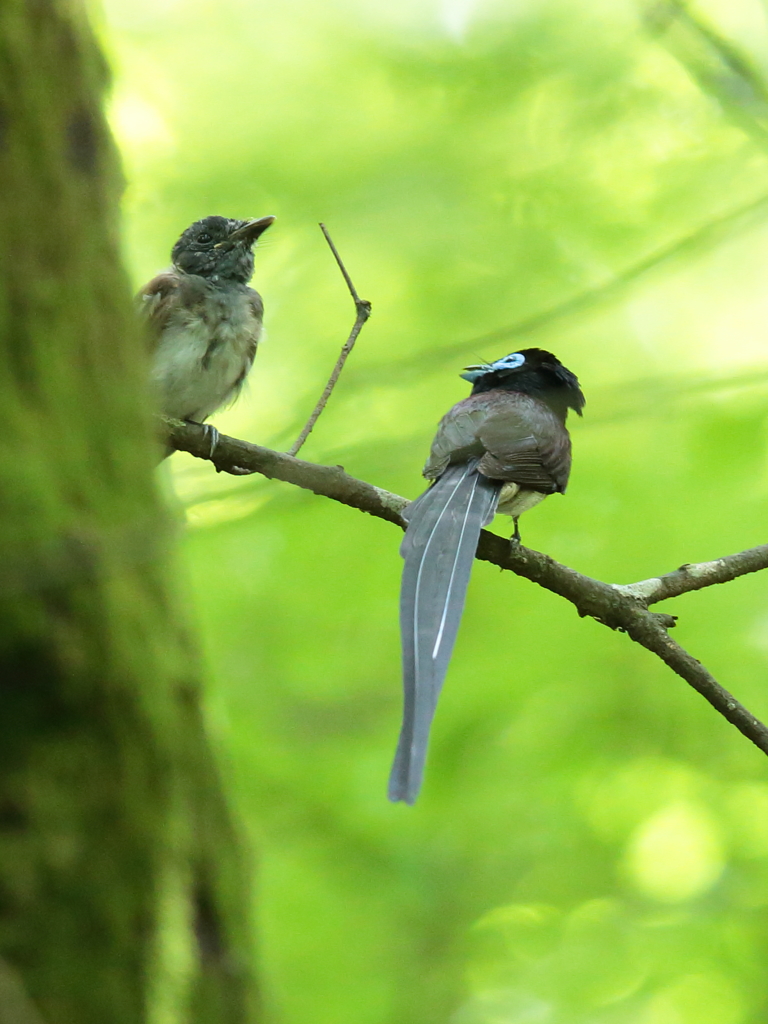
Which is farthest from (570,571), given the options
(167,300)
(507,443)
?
(167,300)

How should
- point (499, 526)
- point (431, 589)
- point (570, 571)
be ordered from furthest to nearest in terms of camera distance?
point (499, 526) < point (570, 571) < point (431, 589)

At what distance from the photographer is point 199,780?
1.20m

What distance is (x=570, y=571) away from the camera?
3.39 metres

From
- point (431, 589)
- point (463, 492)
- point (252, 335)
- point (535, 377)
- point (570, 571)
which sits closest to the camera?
point (431, 589)

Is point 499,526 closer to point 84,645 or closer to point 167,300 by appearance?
point 167,300

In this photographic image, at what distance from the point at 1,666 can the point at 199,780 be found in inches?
11.2

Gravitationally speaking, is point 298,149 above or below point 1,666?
above

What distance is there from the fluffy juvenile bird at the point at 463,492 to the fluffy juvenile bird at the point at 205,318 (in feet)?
4.13

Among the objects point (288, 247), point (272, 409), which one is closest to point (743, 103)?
point (272, 409)

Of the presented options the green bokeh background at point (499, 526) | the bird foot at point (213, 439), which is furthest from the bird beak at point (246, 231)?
the bird foot at point (213, 439)

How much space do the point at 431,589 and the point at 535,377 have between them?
2393 mm

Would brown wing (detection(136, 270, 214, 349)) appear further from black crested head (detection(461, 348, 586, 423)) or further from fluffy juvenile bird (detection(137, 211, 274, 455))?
black crested head (detection(461, 348, 586, 423))

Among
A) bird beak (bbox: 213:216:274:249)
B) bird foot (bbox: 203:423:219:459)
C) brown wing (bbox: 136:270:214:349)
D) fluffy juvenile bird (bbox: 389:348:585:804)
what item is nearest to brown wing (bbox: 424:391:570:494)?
fluffy juvenile bird (bbox: 389:348:585:804)

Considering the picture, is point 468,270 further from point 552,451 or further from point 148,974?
point 148,974
